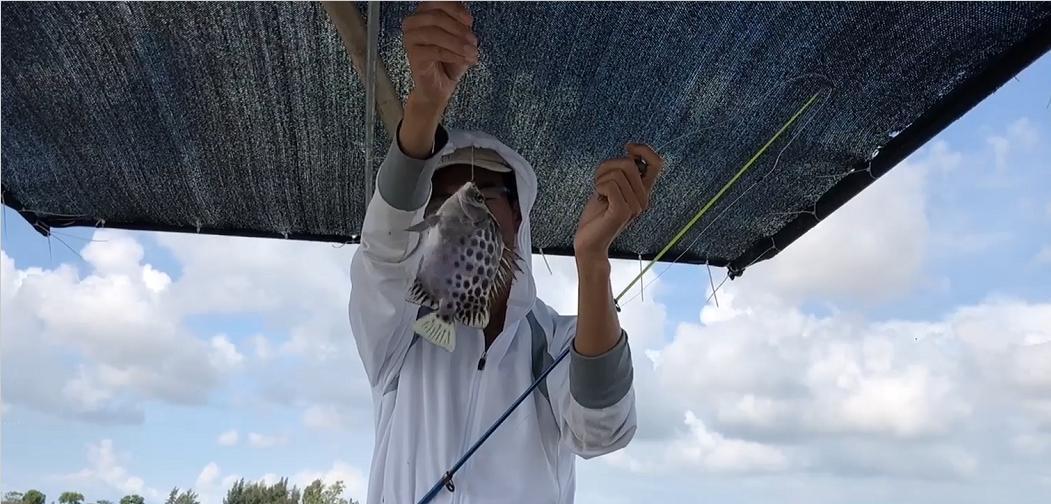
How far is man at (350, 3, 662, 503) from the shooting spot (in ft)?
5.57

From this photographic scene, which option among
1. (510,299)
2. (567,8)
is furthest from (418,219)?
(567,8)

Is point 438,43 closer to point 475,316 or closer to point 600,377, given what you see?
point 475,316

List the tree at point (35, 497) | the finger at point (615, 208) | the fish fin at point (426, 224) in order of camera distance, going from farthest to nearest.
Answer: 1. the tree at point (35, 497)
2. the finger at point (615, 208)
3. the fish fin at point (426, 224)

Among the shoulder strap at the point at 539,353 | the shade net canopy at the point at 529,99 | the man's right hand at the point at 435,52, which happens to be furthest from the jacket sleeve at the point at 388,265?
the shade net canopy at the point at 529,99

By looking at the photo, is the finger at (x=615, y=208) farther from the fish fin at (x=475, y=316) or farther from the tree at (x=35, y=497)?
the tree at (x=35, y=497)

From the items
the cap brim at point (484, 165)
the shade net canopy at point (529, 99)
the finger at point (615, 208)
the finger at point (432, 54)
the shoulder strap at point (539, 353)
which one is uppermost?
the shade net canopy at point (529, 99)

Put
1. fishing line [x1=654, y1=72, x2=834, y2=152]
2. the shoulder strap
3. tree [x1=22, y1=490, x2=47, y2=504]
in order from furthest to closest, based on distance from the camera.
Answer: tree [x1=22, y1=490, x2=47, y2=504] → fishing line [x1=654, y1=72, x2=834, y2=152] → the shoulder strap

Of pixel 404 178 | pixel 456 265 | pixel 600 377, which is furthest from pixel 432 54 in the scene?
pixel 600 377

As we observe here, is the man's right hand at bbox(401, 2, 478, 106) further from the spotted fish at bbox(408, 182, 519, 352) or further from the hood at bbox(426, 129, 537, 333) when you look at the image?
the hood at bbox(426, 129, 537, 333)

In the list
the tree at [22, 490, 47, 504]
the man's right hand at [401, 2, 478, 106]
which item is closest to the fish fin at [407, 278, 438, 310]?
the man's right hand at [401, 2, 478, 106]

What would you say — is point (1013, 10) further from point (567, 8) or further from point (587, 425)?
point (587, 425)

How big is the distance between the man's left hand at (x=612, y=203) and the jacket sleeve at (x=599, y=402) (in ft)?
0.77

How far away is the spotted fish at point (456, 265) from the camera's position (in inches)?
63.0

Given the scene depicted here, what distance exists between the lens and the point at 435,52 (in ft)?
4.89
